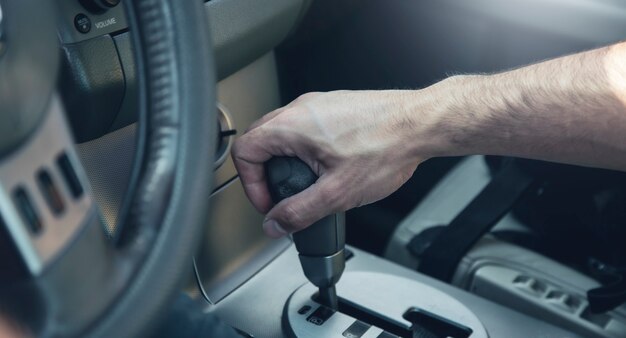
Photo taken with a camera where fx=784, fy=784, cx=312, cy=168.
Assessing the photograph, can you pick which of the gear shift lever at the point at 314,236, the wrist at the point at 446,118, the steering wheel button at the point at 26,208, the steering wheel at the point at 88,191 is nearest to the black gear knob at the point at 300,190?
the gear shift lever at the point at 314,236

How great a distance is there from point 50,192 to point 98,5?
0.97ft

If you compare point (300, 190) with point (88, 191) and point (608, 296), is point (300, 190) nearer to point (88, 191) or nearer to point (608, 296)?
point (88, 191)

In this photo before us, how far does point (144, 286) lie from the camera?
454mm

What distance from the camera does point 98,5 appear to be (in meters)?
0.71

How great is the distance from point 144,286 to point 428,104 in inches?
16.9

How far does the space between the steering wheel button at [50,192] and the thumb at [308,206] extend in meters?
0.33

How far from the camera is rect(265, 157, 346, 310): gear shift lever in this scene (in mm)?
762

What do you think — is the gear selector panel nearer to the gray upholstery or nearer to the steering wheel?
the gray upholstery

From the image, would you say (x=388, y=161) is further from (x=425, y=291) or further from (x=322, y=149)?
(x=425, y=291)

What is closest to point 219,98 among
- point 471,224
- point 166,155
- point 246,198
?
point 246,198

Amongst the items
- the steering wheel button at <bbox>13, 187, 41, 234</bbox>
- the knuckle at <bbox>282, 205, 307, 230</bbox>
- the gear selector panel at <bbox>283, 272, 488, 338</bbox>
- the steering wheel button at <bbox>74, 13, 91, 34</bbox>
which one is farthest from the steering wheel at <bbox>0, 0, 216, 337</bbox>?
the gear selector panel at <bbox>283, 272, 488, 338</bbox>

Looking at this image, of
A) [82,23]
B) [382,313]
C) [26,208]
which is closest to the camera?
[26,208]

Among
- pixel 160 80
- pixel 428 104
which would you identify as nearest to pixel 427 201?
pixel 428 104

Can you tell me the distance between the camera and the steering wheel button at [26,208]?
0.45 meters
